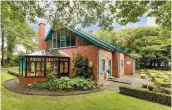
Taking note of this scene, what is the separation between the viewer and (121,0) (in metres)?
6.33

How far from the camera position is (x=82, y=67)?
1362 centimetres

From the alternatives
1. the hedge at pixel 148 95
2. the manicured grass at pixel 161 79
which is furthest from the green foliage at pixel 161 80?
the hedge at pixel 148 95

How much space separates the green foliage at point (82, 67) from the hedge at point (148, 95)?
13.9ft

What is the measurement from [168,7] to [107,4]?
270 cm

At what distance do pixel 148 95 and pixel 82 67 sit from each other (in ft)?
21.6

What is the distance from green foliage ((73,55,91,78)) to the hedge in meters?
4.25

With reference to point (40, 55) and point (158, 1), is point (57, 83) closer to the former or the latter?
point (40, 55)

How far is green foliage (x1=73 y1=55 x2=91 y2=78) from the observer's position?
44.2 ft

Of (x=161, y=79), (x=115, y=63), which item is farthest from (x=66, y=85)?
(x=161, y=79)

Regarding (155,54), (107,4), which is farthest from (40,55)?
(155,54)

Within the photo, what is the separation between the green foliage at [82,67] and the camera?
13469 millimetres

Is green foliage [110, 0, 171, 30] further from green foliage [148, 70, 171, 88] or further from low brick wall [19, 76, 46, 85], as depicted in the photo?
low brick wall [19, 76, 46, 85]

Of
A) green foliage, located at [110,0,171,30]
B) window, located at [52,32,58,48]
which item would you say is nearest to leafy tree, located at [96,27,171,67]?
window, located at [52,32,58,48]

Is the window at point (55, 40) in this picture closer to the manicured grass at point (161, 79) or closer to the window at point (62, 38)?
the window at point (62, 38)
